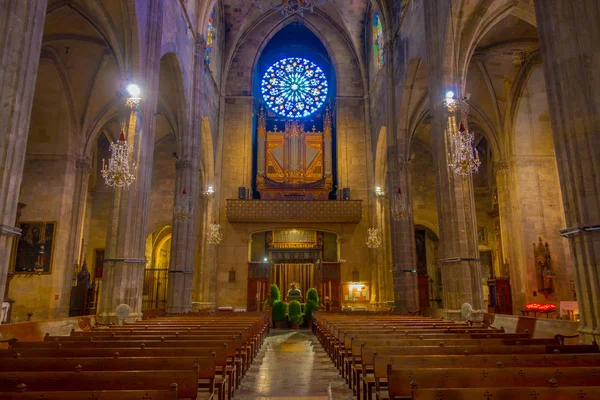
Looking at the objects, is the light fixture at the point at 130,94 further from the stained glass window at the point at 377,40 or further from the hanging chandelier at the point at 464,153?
the stained glass window at the point at 377,40

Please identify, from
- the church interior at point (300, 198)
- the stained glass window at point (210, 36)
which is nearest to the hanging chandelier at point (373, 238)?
the church interior at point (300, 198)

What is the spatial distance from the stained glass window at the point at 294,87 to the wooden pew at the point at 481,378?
26546mm

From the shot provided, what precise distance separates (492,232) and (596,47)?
2097 cm

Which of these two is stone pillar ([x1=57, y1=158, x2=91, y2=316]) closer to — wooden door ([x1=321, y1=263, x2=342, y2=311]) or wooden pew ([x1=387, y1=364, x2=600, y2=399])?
wooden door ([x1=321, y1=263, x2=342, y2=311])

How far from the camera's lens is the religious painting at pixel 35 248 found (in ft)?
58.1

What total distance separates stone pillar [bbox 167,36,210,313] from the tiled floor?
625 centimetres

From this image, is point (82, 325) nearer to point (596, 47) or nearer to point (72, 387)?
point (72, 387)

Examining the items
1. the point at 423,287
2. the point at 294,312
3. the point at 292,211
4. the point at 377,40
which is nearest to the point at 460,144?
the point at 294,312

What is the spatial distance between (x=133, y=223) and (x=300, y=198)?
1427 cm

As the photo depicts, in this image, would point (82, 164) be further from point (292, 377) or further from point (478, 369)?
point (478, 369)

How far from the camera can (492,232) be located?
26.3m

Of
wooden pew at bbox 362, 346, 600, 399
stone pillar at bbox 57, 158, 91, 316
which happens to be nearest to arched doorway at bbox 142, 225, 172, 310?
stone pillar at bbox 57, 158, 91, 316

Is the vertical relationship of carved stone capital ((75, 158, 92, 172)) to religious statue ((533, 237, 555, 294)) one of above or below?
above

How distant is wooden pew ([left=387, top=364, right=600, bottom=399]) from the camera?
12.4 ft
